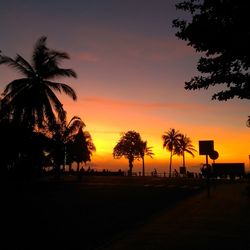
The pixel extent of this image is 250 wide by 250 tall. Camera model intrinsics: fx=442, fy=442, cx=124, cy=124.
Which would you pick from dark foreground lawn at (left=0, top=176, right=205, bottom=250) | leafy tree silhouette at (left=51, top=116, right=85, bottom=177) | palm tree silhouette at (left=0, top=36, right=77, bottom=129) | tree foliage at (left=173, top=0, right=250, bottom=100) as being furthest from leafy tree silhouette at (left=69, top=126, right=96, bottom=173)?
tree foliage at (left=173, top=0, right=250, bottom=100)

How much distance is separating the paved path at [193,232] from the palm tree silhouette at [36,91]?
22.3 m

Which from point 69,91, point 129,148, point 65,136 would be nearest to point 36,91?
point 69,91

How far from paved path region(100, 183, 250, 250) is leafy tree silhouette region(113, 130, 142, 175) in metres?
93.1

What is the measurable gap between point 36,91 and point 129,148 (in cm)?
7429

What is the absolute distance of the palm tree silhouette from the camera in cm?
3438

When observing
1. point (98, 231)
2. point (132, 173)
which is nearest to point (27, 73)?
point (98, 231)

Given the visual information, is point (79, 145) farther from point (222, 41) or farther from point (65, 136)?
point (222, 41)

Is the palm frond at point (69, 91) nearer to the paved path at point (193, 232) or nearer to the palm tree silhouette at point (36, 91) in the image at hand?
the palm tree silhouette at point (36, 91)

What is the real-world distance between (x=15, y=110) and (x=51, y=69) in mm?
4457

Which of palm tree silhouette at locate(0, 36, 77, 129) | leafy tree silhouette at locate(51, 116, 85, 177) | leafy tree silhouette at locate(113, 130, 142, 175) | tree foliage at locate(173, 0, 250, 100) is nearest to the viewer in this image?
tree foliage at locate(173, 0, 250, 100)

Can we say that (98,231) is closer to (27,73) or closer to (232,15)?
(232,15)

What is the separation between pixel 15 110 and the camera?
34438 millimetres

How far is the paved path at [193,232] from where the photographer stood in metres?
8.74

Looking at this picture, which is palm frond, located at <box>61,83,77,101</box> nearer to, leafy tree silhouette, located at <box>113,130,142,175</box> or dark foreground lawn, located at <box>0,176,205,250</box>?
dark foreground lawn, located at <box>0,176,205,250</box>
